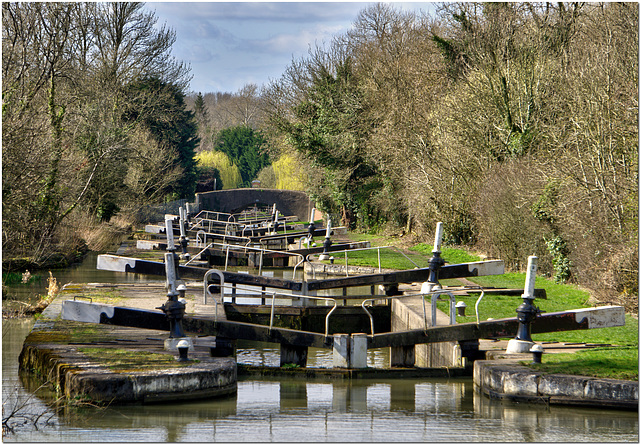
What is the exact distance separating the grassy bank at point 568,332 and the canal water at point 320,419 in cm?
77

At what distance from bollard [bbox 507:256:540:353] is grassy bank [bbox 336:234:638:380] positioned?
32cm

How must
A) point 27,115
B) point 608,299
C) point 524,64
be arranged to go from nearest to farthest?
1. point 608,299
2. point 27,115
3. point 524,64

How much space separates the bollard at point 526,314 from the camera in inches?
353

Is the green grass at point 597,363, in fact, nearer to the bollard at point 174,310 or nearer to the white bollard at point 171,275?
the bollard at point 174,310

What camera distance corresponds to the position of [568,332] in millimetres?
11328

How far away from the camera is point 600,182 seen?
47.9 feet

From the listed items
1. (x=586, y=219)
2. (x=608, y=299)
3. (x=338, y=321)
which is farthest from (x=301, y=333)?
(x=586, y=219)

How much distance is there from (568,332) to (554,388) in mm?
3455

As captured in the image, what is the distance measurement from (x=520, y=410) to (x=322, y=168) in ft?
96.5

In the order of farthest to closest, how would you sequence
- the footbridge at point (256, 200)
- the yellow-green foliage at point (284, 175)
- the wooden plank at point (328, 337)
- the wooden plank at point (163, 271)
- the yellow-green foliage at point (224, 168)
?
the yellow-green foliage at point (224, 168), the yellow-green foliage at point (284, 175), the footbridge at point (256, 200), the wooden plank at point (163, 271), the wooden plank at point (328, 337)

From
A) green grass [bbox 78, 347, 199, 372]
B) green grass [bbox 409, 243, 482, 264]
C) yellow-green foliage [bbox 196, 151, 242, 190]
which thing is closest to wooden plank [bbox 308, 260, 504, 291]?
green grass [bbox 78, 347, 199, 372]

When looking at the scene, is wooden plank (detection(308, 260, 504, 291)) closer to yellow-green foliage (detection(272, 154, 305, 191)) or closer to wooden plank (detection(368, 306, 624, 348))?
wooden plank (detection(368, 306, 624, 348))

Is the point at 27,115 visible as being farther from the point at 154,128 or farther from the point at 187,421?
the point at 154,128

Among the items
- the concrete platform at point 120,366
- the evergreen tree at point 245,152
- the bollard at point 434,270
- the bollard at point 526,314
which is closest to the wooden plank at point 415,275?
the bollard at point 434,270
